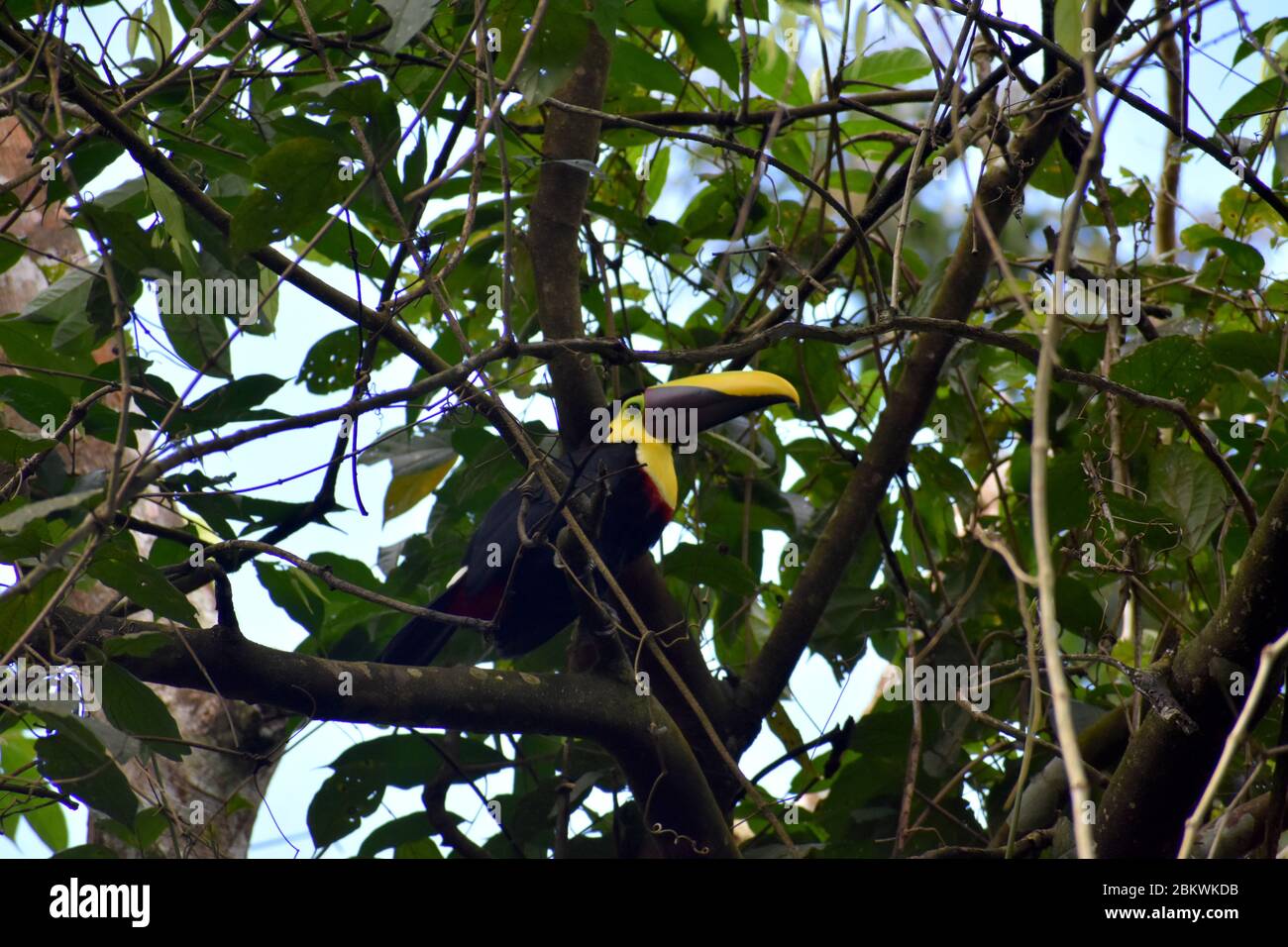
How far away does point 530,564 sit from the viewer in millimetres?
3078

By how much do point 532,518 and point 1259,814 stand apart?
5.83 feet

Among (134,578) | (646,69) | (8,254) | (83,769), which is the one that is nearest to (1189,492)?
(646,69)

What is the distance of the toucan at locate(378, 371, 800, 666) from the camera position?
2.96 m

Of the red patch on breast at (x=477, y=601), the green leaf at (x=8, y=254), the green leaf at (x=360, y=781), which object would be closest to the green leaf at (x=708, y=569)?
the red patch on breast at (x=477, y=601)

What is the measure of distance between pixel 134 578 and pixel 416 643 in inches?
52.2

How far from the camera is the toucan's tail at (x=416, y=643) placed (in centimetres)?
296

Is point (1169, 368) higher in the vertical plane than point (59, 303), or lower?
lower

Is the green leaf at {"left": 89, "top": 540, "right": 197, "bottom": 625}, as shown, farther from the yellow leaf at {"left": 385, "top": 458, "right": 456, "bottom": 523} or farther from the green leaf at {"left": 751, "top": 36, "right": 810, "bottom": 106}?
the green leaf at {"left": 751, "top": 36, "right": 810, "bottom": 106}

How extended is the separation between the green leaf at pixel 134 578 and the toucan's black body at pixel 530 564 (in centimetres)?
119

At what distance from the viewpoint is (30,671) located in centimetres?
176

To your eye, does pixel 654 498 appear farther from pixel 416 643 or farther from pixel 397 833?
pixel 397 833

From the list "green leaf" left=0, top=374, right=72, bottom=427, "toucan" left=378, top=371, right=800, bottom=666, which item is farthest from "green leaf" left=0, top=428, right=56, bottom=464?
"toucan" left=378, top=371, right=800, bottom=666

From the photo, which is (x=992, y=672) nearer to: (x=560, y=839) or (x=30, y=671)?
(x=560, y=839)

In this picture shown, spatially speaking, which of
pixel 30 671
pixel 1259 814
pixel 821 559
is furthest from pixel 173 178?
pixel 1259 814
